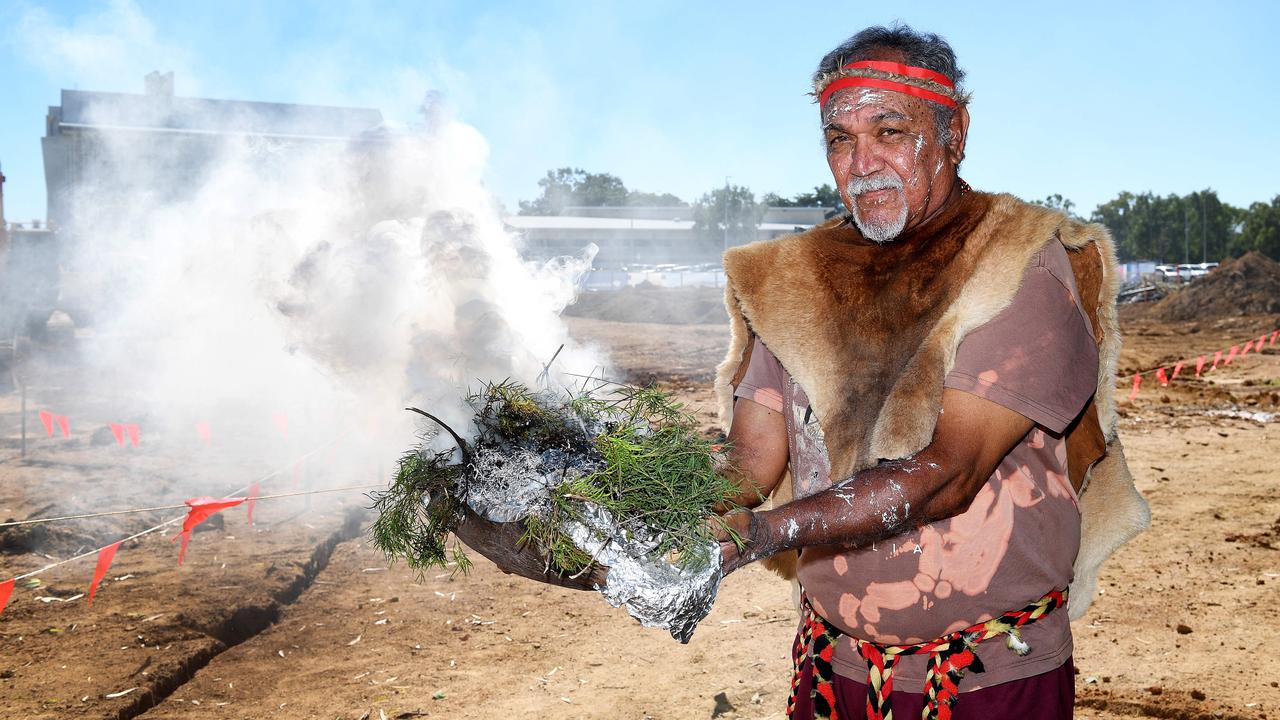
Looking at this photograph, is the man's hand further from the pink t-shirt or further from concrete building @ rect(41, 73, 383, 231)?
concrete building @ rect(41, 73, 383, 231)

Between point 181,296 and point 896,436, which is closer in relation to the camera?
point 896,436

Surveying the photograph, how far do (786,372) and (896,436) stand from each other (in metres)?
0.45

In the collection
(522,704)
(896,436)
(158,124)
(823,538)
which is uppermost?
(158,124)

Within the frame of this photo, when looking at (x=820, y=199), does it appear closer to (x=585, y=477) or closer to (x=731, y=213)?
(x=731, y=213)

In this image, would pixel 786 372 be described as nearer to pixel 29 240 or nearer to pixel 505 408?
pixel 505 408

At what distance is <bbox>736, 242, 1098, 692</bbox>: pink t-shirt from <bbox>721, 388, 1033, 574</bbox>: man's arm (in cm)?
6

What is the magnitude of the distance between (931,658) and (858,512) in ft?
1.88

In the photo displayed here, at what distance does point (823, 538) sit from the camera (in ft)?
5.18

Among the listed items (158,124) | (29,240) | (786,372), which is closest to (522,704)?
(786,372)

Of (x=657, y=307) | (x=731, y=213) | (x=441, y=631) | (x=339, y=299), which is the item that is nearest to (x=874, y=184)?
(x=441, y=631)

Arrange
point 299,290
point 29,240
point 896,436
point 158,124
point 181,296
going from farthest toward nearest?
point 158,124
point 29,240
point 181,296
point 299,290
point 896,436

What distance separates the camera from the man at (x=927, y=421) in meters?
1.68

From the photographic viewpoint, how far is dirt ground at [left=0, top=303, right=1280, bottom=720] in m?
4.37

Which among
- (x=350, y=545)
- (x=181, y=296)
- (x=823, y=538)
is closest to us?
(x=823, y=538)
